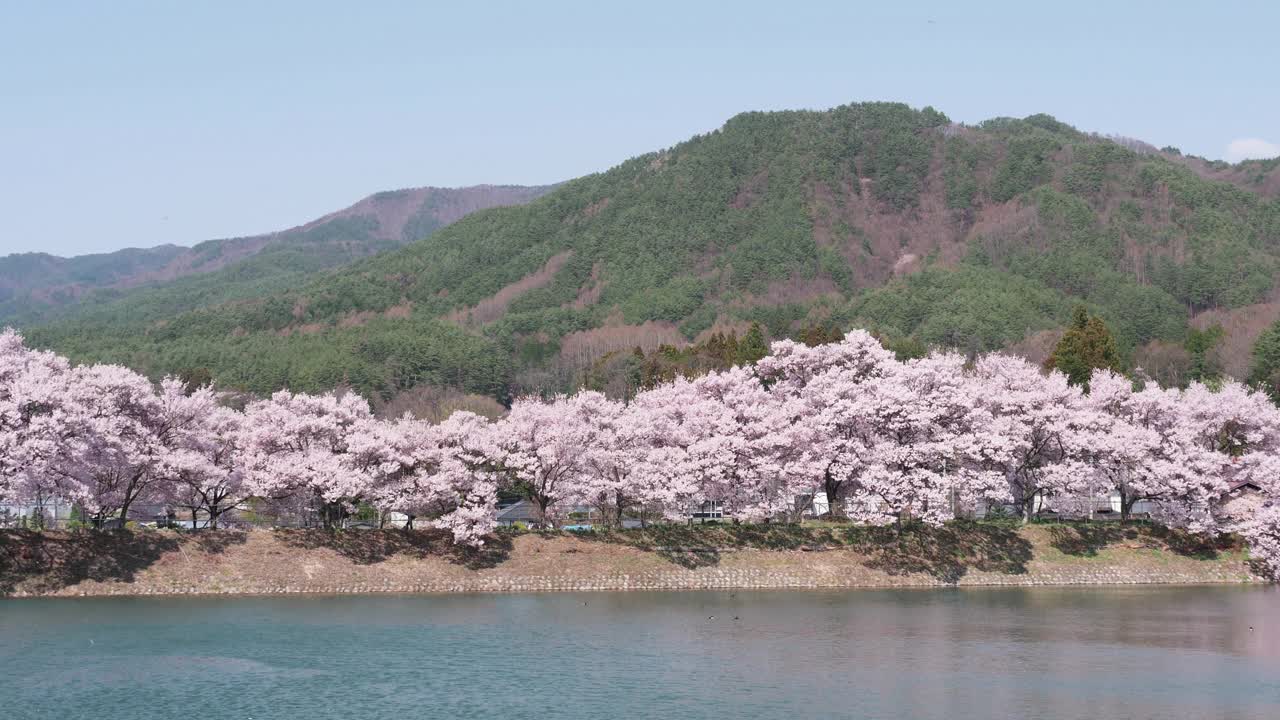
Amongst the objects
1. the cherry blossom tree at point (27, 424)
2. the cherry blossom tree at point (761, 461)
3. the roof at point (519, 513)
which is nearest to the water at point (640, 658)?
the cherry blossom tree at point (27, 424)

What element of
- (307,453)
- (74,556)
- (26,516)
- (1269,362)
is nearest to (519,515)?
(307,453)

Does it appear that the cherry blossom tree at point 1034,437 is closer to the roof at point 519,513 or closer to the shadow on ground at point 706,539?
the shadow on ground at point 706,539

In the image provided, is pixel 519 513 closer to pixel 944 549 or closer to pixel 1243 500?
pixel 944 549

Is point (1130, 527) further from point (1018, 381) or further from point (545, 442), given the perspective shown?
point (545, 442)

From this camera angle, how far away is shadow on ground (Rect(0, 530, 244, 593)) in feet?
174

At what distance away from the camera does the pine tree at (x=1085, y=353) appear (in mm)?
89062

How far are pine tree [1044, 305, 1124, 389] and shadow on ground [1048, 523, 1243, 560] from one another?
2368cm

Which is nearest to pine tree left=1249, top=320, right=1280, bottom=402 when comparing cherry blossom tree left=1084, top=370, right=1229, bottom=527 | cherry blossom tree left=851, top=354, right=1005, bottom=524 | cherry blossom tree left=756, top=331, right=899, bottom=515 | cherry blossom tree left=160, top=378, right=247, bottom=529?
cherry blossom tree left=1084, top=370, right=1229, bottom=527

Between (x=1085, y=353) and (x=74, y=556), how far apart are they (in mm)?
66611

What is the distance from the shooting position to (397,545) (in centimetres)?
5994

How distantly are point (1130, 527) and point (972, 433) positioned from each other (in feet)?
32.0

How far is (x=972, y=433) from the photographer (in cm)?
6284

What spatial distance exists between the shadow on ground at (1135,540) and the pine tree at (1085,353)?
23.7 m

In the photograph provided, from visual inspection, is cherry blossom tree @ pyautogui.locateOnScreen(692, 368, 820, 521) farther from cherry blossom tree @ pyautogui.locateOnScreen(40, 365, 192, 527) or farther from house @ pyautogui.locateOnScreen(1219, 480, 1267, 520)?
cherry blossom tree @ pyautogui.locateOnScreen(40, 365, 192, 527)
